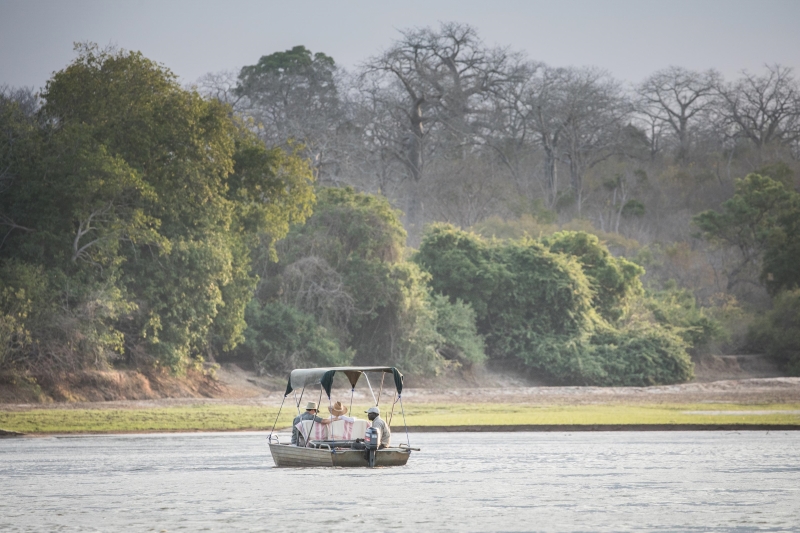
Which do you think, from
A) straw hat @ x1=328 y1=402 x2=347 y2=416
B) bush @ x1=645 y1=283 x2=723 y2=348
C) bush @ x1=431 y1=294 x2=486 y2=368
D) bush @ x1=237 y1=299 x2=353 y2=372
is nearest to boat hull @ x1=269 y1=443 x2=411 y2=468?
straw hat @ x1=328 y1=402 x2=347 y2=416

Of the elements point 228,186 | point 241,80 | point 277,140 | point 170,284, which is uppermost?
point 241,80

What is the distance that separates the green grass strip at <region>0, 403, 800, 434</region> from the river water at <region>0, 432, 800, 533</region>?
15.8ft

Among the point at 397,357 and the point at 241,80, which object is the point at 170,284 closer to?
the point at 397,357

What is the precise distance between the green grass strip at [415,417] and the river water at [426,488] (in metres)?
4.83

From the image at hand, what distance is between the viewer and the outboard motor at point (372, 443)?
2167cm

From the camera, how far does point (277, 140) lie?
250 ft

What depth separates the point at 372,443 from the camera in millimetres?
21688

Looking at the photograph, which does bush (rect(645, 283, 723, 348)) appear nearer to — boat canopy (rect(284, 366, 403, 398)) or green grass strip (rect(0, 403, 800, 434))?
green grass strip (rect(0, 403, 800, 434))

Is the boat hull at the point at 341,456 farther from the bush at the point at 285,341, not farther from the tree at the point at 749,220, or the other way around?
the tree at the point at 749,220

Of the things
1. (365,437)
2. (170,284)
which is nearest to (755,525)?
(365,437)

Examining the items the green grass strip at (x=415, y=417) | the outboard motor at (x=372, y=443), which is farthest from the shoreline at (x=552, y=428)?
the outboard motor at (x=372, y=443)

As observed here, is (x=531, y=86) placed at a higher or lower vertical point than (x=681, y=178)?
higher

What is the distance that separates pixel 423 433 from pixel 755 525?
2150 centimetres

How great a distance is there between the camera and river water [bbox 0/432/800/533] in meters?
14.2
